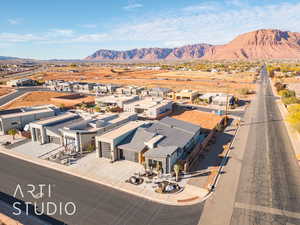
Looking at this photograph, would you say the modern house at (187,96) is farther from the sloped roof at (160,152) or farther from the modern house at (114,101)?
the sloped roof at (160,152)

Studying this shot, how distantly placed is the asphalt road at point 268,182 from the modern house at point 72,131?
24620 millimetres

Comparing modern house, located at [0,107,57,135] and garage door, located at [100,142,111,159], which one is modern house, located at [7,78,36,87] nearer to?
modern house, located at [0,107,57,135]

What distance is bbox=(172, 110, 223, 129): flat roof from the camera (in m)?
49.7

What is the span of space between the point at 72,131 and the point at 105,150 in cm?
756

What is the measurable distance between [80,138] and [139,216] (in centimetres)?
1897

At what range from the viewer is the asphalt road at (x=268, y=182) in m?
20.4

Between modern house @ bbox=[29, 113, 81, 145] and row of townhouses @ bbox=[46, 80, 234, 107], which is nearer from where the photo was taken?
modern house @ bbox=[29, 113, 81, 145]

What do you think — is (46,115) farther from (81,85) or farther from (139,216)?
(81,85)

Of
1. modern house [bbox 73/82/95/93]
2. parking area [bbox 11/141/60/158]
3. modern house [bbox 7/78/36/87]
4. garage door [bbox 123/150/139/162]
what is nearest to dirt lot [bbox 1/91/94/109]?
modern house [bbox 73/82/95/93]

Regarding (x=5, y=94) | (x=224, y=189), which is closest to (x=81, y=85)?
(x=5, y=94)

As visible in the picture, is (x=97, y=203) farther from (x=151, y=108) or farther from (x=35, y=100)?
(x=35, y=100)

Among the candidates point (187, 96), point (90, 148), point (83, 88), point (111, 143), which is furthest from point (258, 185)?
point (83, 88)

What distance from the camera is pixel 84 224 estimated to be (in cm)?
1969

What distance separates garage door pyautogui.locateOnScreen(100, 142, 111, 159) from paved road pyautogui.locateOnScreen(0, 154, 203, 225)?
640 centimetres
